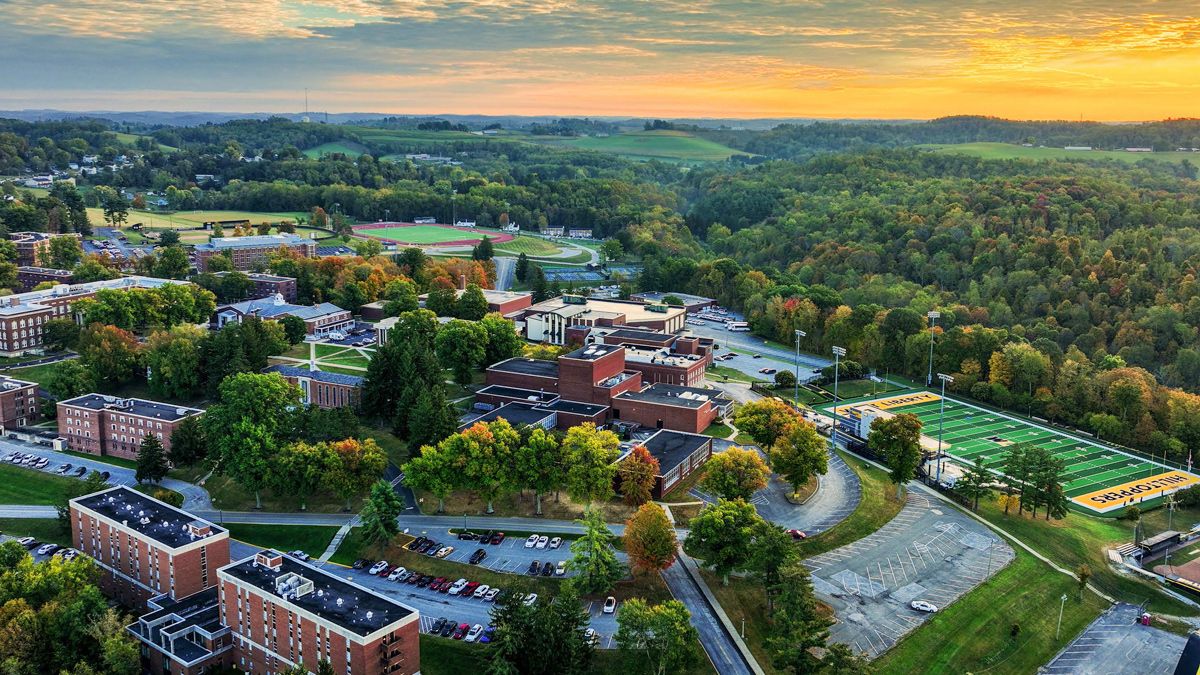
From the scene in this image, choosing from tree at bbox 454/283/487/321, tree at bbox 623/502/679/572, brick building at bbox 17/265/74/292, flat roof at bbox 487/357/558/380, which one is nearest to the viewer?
tree at bbox 623/502/679/572

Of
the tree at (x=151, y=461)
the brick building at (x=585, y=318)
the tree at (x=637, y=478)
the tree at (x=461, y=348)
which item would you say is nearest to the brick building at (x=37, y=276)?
the brick building at (x=585, y=318)

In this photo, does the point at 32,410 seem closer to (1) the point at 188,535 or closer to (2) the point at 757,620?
(1) the point at 188,535

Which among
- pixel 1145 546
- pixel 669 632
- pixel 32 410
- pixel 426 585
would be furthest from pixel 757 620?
pixel 32 410

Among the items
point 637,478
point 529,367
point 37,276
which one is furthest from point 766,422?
point 37,276

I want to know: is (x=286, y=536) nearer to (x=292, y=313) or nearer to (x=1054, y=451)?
(x=292, y=313)

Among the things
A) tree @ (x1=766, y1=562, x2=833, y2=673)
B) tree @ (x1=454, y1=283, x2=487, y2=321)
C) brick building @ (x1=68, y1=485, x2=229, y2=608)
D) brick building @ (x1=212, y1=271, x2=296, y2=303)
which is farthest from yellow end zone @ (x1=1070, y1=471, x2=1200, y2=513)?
brick building @ (x1=212, y1=271, x2=296, y2=303)

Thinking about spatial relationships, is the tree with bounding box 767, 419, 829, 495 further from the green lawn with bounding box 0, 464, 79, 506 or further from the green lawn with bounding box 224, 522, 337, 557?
the green lawn with bounding box 0, 464, 79, 506
